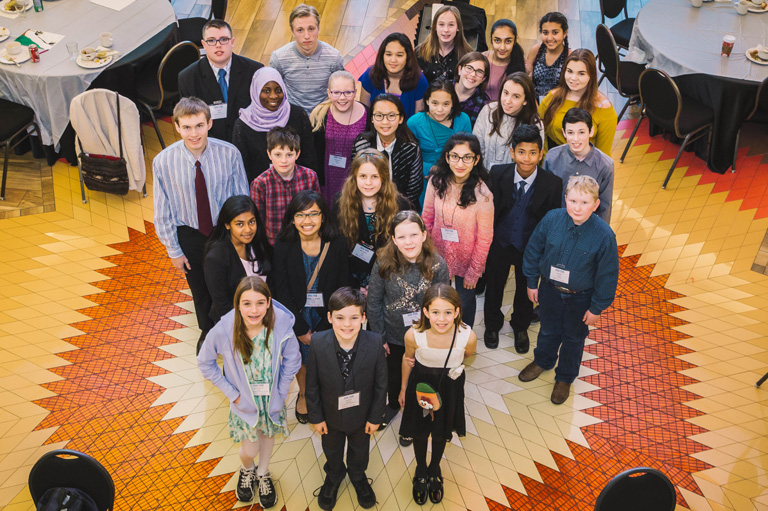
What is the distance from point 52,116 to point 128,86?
69 cm

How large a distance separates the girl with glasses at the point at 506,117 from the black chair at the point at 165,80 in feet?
9.10

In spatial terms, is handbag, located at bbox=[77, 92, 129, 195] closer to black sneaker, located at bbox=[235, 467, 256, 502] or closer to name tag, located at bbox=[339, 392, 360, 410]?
black sneaker, located at bbox=[235, 467, 256, 502]

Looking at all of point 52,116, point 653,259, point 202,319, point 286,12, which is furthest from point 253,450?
point 286,12

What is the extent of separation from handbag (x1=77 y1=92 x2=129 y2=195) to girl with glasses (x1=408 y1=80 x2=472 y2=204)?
2.53 meters

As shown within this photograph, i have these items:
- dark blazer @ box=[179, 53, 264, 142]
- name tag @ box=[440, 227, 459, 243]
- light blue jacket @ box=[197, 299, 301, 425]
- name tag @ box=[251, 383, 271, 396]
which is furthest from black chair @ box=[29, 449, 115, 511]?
dark blazer @ box=[179, 53, 264, 142]

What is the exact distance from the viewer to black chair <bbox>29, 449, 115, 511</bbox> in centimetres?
311

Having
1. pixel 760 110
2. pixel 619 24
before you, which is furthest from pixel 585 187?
pixel 619 24

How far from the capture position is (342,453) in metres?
3.63

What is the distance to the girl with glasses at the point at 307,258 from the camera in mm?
3682

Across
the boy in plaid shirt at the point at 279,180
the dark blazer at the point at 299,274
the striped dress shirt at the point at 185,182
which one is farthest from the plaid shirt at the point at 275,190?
the dark blazer at the point at 299,274

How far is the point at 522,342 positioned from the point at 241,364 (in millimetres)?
2109

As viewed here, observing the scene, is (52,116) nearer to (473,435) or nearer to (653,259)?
(473,435)

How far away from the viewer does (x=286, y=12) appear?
27.9 ft

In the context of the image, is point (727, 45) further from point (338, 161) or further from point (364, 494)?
point (364, 494)
